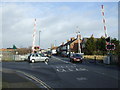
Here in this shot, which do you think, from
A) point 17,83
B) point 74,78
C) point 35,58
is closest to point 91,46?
point 35,58

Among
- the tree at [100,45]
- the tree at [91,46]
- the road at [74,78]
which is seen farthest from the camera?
the tree at [91,46]

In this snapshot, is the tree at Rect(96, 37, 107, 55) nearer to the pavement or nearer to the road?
the road

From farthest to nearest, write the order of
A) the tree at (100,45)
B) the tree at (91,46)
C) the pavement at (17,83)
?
1. the tree at (91,46)
2. the tree at (100,45)
3. the pavement at (17,83)

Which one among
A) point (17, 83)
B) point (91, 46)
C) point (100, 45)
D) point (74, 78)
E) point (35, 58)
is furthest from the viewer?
point (91, 46)

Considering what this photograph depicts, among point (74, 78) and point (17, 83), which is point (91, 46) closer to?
point (74, 78)

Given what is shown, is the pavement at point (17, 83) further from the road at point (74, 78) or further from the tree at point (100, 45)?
the tree at point (100, 45)

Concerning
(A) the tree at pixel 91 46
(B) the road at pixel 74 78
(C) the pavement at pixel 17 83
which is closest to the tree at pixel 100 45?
(A) the tree at pixel 91 46

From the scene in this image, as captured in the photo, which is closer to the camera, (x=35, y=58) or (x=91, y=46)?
(x=35, y=58)

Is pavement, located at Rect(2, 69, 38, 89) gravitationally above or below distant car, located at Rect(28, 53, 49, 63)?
below

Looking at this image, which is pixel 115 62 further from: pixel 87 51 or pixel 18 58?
pixel 87 51

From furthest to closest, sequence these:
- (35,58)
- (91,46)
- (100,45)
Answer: (91,46)
(100,45)
(35,58)

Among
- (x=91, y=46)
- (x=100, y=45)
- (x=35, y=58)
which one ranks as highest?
(x=100, y=45)

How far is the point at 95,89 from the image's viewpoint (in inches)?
400

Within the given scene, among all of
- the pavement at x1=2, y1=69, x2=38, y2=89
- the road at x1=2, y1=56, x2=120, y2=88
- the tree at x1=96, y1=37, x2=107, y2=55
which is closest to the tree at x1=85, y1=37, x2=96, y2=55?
the tree at x1=96, y1=37, x2=107, y2=55
